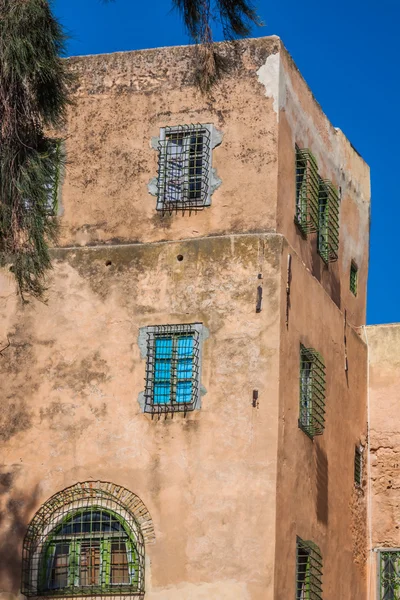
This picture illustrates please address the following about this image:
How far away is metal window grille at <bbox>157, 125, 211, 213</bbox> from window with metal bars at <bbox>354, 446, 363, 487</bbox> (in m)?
5.32

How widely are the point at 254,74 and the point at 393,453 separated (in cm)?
694

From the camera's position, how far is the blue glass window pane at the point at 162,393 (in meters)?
21.6

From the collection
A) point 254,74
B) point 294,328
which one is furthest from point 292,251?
point 254,74

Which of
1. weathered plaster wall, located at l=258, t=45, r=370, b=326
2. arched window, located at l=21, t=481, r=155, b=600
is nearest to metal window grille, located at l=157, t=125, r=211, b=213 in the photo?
weathered plaster wall, located at l=258, t=45, r=370, b=326

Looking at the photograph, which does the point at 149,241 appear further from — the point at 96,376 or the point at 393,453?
the point at 393,453

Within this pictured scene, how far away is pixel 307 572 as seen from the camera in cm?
2180

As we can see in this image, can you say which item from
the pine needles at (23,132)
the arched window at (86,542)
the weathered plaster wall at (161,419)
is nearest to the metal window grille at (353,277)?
the weathered plaster wall at (161,419)

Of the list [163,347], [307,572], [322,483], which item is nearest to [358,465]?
[322,483]

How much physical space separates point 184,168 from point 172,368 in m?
3.26

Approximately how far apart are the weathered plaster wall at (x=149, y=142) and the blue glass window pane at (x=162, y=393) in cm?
239

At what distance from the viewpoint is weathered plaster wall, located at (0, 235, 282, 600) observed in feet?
67.8

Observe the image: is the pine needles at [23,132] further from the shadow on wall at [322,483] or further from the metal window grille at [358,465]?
the metal window grille at [358,465]

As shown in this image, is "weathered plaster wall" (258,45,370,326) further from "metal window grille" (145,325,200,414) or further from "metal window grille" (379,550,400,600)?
"metal window grille" (379,550,400,600)

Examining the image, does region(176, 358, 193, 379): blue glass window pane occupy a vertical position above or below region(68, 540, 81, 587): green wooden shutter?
above
